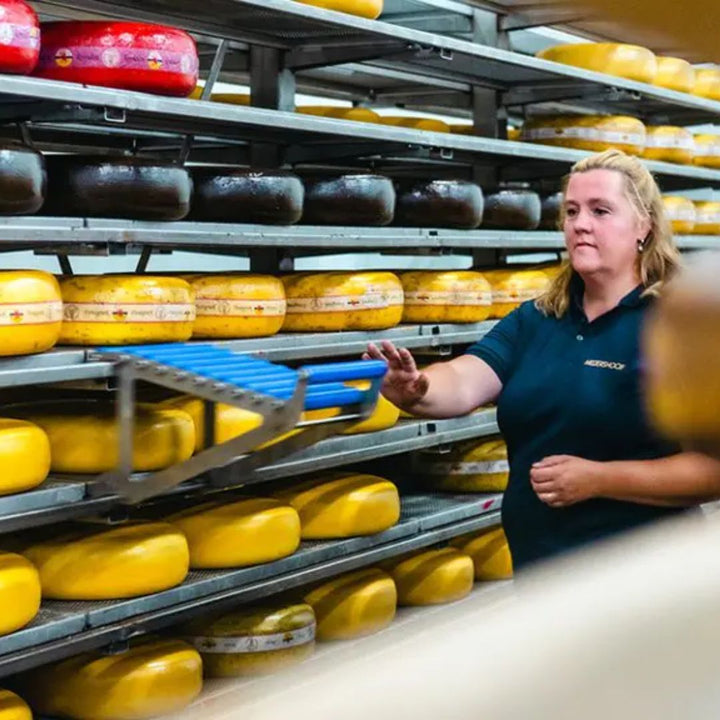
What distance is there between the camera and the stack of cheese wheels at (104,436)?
100 inches

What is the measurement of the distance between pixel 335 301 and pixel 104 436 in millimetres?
755

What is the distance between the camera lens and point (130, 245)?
8.49 feet

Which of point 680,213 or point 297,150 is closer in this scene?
Answer: point 297,150

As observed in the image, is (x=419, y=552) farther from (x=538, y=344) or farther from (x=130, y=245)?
(x=130, y=245)

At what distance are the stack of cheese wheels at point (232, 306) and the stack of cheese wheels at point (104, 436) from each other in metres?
0.23

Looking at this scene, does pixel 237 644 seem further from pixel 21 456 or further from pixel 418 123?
pixel 418 123

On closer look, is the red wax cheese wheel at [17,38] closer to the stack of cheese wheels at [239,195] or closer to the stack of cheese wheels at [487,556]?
the stack of cheese wheels at [239,195]

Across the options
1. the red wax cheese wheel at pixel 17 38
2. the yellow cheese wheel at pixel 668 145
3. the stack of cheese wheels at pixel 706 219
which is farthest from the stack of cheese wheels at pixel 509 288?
the red wax cheese wheel at pixel 17 38

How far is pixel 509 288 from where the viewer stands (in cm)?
380

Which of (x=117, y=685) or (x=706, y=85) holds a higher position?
(x=706, y=85)

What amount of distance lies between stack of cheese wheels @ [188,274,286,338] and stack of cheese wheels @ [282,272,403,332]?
0.21 meters

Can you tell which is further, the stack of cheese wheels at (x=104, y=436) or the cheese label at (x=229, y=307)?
the cheese label at (x=229, y=307)

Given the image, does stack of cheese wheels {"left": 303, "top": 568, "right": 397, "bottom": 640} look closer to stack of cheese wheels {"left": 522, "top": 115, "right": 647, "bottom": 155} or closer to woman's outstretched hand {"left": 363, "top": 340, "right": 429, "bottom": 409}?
woman's outstretched hand {"left": 363, "top": 340, "right": 429, "bottom": 409}

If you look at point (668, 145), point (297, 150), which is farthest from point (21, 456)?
point (668, 145)
